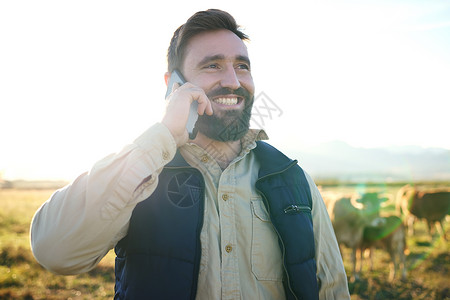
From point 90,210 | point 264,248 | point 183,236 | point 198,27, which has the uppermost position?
point 198,27

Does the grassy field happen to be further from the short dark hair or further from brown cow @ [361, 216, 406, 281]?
the short dark hair

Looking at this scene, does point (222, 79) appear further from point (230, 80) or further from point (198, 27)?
point (198, 27)

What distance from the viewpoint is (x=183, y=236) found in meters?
1.77

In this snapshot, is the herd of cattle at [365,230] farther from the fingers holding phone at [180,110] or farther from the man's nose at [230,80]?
the fingers holding phone at [180,110]

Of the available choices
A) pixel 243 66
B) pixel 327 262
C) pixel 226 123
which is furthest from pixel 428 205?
pixel 226 123

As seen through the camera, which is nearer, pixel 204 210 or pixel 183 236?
pixel 183 236

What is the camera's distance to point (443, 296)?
7.62m

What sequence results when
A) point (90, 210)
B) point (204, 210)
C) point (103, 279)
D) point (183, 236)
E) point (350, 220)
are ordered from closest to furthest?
point (90, 210), point (183, 236), point (204, 210), point (103, 279), point (350, 220)

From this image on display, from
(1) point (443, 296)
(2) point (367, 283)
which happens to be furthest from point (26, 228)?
(1) point (443, 296)

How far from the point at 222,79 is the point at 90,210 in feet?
4.33

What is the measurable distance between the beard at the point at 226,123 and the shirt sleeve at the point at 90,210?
0.77 metres

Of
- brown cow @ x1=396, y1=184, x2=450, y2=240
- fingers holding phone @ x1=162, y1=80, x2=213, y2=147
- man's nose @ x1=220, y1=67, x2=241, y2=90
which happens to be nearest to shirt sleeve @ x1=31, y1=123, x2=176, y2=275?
fingers holding phone @ x1=162, y1=80, x2=213, y2=147

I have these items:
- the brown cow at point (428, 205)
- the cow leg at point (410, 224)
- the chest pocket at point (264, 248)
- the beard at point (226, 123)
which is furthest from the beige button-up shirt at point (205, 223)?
the cow leg at point (410, 224)

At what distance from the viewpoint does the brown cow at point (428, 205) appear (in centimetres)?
1502
